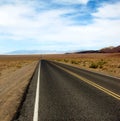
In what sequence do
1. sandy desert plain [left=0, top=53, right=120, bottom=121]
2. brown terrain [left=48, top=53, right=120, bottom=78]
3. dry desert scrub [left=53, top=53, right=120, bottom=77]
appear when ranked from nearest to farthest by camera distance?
sandy desert plain [left=0, top=53, right=120, bottom=121] → brown terrain [left=48, top=53, right=120, bottom=78] → dry desert scrub [left=53, top=53, right=120, bottom=77]

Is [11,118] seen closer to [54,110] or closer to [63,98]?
[54,110]

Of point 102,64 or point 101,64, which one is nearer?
point 101,64

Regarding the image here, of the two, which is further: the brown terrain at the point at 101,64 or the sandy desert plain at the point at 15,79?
the brown terrain at the point at 101,64

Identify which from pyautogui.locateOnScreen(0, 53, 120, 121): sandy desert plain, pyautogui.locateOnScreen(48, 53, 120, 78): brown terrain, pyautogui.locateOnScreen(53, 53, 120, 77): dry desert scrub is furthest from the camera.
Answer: pyautogui.locateOnScreen(53, 53, 120, 77): dry desert scrub

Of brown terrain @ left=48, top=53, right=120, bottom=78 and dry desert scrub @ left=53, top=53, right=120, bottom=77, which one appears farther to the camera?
dry desert scrub @ left=53, top=53, right=120, bottom=77

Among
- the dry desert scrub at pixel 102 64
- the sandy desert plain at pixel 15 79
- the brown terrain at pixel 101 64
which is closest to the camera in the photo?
the sandy desert plain at pixel 15 79

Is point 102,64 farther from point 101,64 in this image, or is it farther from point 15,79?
point 15,79

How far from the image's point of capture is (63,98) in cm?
1130

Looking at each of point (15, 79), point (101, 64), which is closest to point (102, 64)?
point (101, 64)

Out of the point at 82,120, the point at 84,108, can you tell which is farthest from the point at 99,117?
the point at 84,108

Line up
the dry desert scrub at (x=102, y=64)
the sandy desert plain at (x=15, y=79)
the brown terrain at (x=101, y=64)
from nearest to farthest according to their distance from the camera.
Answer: the sandy desert plain at (x=15, y=79)
the brown terrain at (x=101, y=64)
the dry desert scrub at (x=102, y=64)

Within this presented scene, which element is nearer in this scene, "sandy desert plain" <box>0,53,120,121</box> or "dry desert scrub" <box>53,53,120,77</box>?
"sandy desert plain" <box>0,53,120,121</box>

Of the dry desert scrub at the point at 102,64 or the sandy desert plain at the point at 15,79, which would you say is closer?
the sandy desert plain at the point at 15,79

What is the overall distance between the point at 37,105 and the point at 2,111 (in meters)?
1.42
